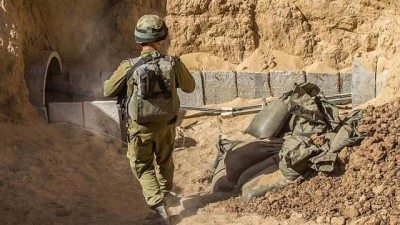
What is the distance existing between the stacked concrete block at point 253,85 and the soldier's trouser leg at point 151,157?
8.80 ft

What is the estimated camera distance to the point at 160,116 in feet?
15.0

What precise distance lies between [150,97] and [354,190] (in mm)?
1765

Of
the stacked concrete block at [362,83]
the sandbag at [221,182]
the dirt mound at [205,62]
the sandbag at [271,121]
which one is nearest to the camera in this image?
the sandbag at [221,182]

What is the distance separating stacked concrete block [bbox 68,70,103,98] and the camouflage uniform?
3087 mm

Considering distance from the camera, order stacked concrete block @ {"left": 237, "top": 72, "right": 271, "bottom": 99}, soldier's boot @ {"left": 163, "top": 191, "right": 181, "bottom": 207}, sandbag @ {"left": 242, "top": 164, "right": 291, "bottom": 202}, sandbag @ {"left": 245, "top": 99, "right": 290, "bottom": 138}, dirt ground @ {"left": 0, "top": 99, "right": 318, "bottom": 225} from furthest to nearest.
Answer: stacked concrete block @ {"left": 237, "top": 72, "right": 271, "bottom": 99} → sandbag @ {"left": 245, "top": 99, "right": 290, "bottom": 138} → soldier's boot @ {"left": 163, "top": 191, "right": 181, "bottom": 207} → sandbag @ {"left": 242, "top": 164, "right": 291, "bottom": 202} → dirt ground @ {"left": 0, "top": 99, "right": 318, "bottom": 225}

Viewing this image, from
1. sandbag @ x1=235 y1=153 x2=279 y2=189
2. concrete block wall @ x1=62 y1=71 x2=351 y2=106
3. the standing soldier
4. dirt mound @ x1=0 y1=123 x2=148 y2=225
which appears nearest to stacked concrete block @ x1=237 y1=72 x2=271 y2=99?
concrete block wall @ x1=62 y1=71 x2=351 y2=106

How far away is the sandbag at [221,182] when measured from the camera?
211 inches

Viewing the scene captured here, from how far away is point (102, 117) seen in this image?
22.1 feet

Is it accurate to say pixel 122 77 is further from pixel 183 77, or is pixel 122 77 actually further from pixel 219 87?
pixel 219 87

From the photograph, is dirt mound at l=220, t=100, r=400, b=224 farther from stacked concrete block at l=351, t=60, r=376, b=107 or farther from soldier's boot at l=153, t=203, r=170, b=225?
stacked concrete block at l=351, t=60, r=376, b=107

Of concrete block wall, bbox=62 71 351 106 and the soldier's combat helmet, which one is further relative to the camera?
concrete block wall, bbox=62 71 351 106

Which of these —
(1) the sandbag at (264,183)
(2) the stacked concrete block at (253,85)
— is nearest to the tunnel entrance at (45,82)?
(2) the stacked concrete block at (253,85)

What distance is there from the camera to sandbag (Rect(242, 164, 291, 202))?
5.04 metres

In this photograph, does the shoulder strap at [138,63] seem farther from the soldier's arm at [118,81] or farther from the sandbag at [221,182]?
the sandbag at [221,182]
